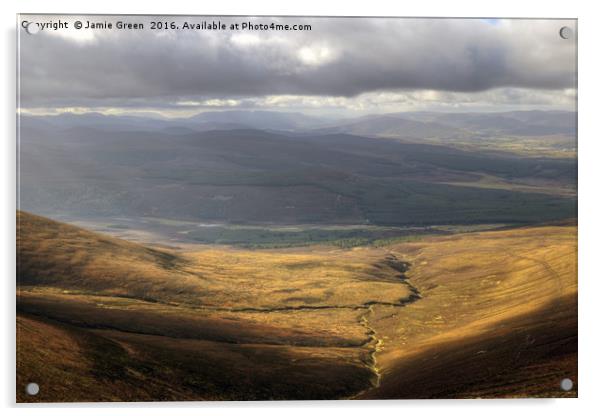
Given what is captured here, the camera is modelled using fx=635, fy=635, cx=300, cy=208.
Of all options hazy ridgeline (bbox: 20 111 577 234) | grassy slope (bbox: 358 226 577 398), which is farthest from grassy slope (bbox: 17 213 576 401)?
hazy ridgeline (bbox: 20 111 577 234)

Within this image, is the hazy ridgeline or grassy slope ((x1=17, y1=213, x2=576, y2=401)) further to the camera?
the hazy ridgeline

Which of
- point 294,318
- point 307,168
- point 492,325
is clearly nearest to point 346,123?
point 307,168

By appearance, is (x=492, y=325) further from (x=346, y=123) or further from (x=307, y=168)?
(x=307, y=168)

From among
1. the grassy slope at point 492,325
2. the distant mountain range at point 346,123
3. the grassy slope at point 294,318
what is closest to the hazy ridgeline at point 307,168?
the distant mountain range at point 346,123

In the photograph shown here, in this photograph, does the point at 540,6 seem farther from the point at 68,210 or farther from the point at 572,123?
the point at 68,210

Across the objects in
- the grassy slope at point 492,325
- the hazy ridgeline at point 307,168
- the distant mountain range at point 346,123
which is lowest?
the grassy slope at point 492,325

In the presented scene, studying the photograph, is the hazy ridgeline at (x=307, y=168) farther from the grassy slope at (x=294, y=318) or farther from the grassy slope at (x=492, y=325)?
the grassy slope at (x=492, y=325)

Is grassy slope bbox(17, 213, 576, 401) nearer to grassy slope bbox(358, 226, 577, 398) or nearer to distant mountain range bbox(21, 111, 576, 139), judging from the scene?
grassy slope bbox(358, 226, 577, 398)

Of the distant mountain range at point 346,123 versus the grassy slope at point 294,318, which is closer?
the grassy slope at point 294,318
